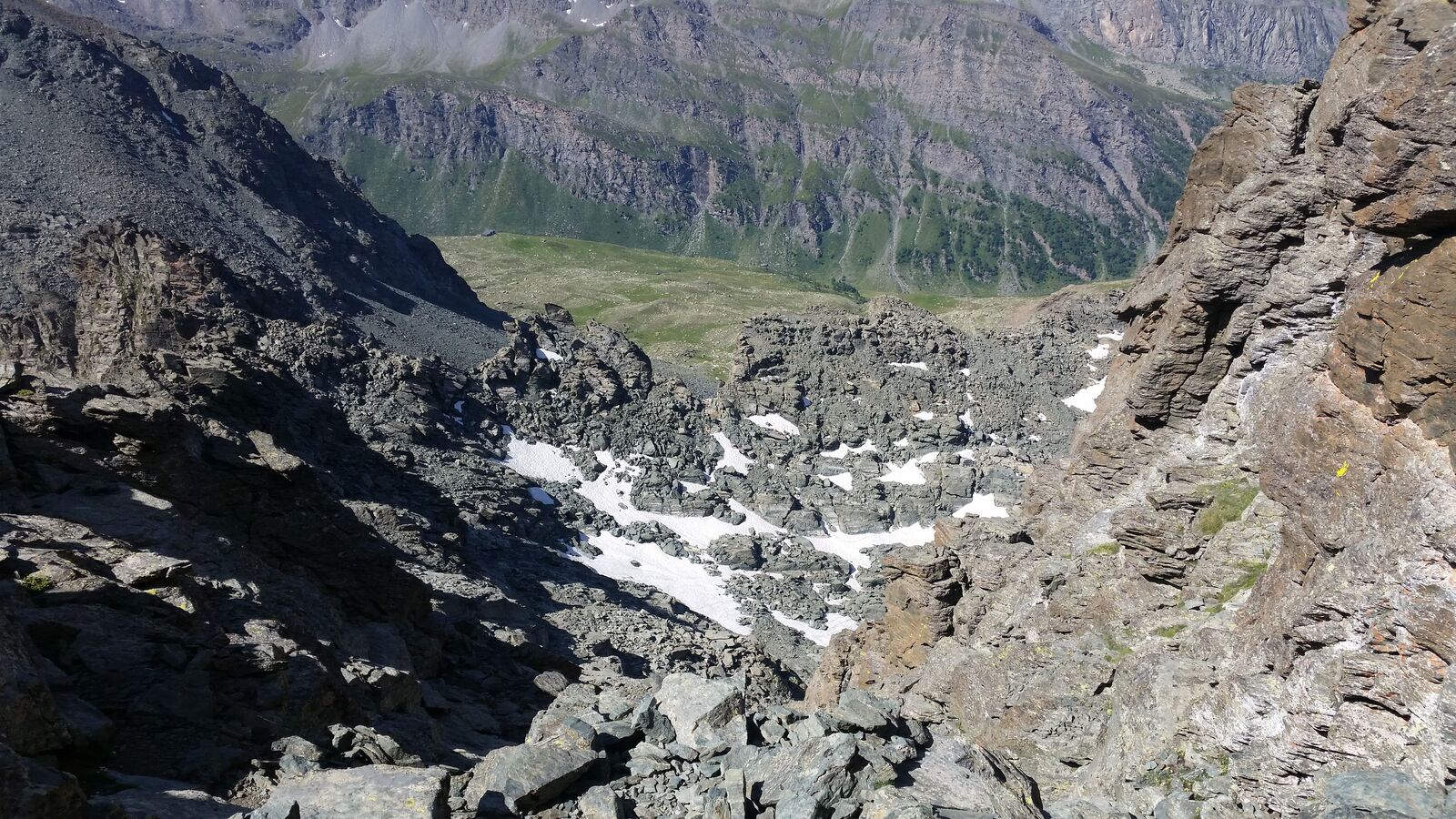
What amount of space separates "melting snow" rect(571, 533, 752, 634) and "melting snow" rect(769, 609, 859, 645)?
3673mm

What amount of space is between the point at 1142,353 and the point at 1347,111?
12.0 meters

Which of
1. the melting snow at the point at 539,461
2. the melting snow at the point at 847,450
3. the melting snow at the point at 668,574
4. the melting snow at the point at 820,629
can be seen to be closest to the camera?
the melting snow at the point at 820,629

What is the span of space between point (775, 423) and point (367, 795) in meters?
95.2

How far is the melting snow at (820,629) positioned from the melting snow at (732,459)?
1066 inches

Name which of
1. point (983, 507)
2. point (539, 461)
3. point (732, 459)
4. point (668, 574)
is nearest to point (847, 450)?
point (732, 459)

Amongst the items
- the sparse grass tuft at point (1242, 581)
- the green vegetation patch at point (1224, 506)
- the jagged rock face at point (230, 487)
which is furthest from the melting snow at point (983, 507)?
the sparse grass tuft at point (1242, 581)

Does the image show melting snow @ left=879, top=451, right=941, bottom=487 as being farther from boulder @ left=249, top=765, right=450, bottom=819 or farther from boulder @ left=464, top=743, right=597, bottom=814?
boulder @ left=249, top=765, right=450, bottom=819

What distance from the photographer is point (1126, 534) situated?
2680cm

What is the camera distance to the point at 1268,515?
914 inches

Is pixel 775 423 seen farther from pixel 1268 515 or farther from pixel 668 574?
pixel 1268 515

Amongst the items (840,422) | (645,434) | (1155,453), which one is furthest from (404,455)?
(1155,453)

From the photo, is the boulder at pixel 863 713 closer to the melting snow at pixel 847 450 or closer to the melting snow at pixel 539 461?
the melting snow at pixel 539 461

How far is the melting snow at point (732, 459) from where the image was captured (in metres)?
99.4

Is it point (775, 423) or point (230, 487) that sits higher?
point (230, 487)
